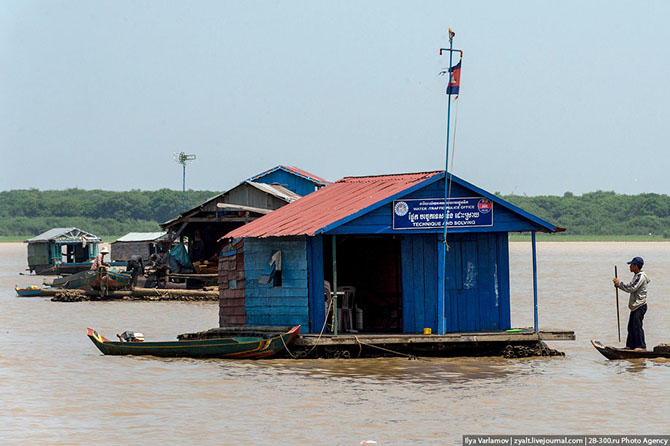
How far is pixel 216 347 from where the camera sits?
2002 cm

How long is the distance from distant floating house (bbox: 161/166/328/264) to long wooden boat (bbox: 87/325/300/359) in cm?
1752

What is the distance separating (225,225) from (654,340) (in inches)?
915

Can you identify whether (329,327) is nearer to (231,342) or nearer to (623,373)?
(231,342)

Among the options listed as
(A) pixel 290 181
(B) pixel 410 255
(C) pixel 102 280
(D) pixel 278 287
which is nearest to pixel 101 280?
(C) pixel 102 280

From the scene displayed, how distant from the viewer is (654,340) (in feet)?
78.5

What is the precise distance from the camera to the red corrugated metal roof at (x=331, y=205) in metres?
19.6

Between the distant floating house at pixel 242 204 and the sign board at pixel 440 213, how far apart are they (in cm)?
1962

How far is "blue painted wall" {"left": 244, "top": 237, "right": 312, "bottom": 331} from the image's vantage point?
19891 millimetres

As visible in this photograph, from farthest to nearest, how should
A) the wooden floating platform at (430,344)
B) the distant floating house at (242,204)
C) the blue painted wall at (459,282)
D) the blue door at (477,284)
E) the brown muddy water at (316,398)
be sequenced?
the distant floating house at (242,204), the blue door at (477,284), the blue painted wall at (459,282), the wooden floating platform at (430,344), the brown muddy water at (316,398)

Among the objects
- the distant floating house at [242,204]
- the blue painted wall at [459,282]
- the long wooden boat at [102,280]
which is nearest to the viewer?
the blue painted wall at [459,282]

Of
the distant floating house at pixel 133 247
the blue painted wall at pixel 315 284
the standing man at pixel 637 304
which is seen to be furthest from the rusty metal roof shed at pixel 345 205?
the distant floating house at pixel 133 247

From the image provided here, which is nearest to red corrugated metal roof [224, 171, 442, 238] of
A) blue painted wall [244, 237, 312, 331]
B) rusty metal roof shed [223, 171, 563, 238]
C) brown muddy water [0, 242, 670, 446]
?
rusty metal roof shed [223, 171, 563, 238]

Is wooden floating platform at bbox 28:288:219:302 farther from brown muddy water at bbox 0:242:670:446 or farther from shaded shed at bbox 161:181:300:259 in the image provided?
brown muddy water at bbox 0:242:670:446

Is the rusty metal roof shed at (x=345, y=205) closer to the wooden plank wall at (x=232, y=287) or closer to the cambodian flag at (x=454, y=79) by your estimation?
the wooden plank wall at (x=232, y=287)
